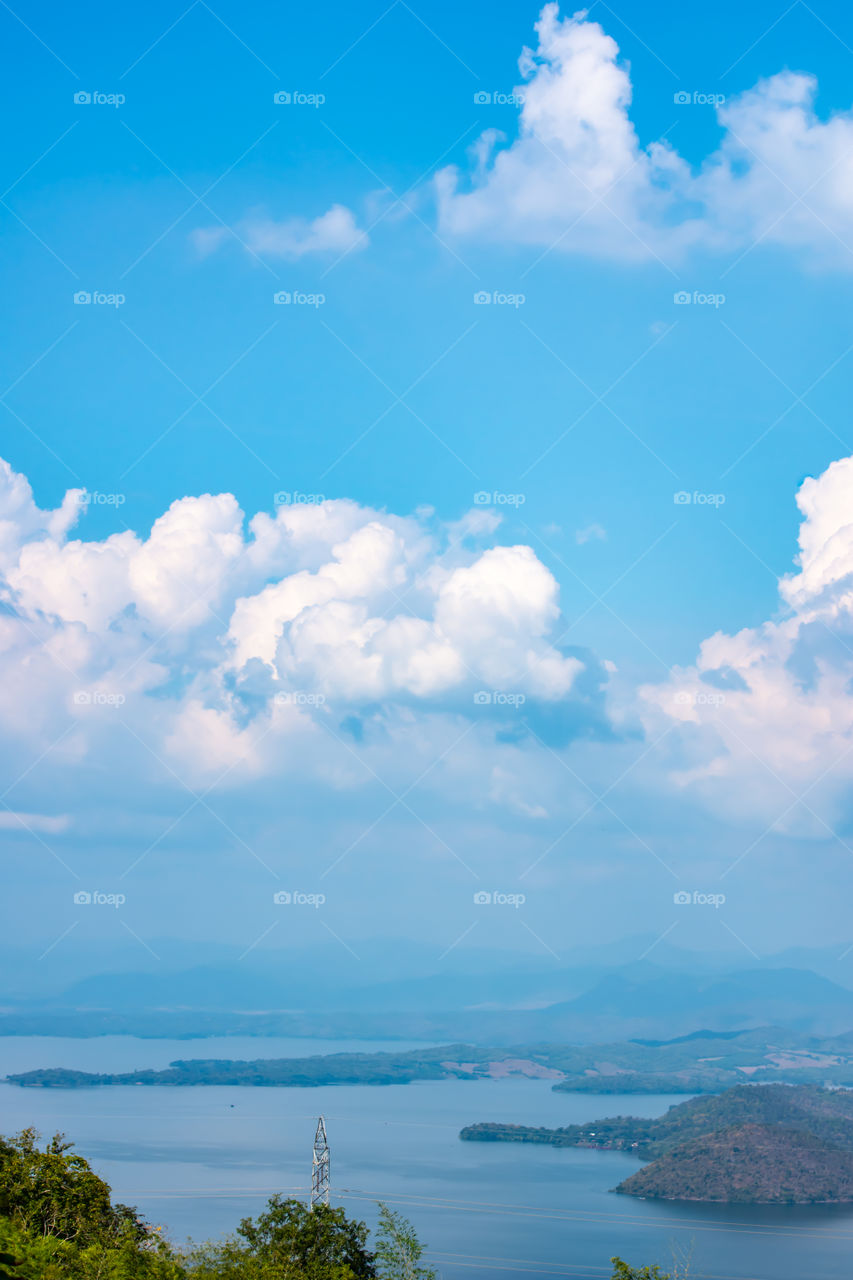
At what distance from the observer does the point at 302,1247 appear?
66.4ft

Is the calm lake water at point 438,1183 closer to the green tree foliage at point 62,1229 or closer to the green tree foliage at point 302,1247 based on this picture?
the green tree foliage at point 302,1247

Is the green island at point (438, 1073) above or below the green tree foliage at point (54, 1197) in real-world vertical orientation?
below

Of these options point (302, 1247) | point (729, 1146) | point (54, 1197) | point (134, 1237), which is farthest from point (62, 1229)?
point (729, 1146)

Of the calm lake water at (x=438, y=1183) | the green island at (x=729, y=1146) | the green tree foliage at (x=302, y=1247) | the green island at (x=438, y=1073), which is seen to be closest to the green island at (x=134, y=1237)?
the green tree foliage at (x=302, y=1247)

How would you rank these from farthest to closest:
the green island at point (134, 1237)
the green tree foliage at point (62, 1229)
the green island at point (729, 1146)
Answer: the green island at point (729, 1146), the green island at point (134, 1237), the green tree foliage at point (62, 1229)

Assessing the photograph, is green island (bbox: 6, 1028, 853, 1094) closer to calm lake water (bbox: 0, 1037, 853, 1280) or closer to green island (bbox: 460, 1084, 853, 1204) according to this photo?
calm lake water (bbox: 0, 1037, 853, 1280)

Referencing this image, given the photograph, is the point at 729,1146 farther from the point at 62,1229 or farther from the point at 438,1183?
the point at 62,1229

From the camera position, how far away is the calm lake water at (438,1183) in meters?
67.9

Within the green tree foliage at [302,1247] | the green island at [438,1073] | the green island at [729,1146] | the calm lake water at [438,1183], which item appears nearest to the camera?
the green tree foliage at [302,1247]

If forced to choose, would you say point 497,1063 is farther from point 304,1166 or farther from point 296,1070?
point 304,1166

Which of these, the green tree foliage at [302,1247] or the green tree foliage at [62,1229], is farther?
the green tree foliage at [302,1247]

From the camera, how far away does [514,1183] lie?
9100 centimetres

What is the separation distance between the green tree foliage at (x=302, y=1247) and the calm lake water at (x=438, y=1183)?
88.6 feet

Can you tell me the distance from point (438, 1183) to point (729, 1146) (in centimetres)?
2578
